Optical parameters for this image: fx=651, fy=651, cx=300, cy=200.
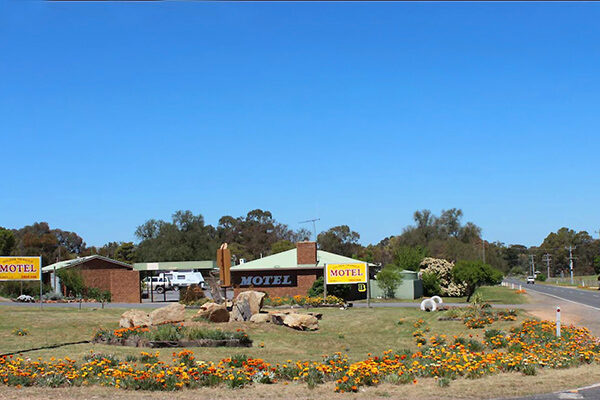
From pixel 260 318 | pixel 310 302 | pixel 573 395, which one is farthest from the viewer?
pixel 310 302

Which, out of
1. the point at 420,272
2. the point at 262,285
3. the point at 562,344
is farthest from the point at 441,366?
the point at 420,272

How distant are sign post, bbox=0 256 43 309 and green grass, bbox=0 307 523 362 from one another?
26.1 ft

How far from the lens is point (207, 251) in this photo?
10381cm

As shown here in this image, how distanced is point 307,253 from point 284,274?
2311mm

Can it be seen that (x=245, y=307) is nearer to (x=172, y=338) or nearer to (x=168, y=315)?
(x=168, y=315)

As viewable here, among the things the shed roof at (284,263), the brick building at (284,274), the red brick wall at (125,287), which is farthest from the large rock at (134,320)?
the shed roof at (284,263)

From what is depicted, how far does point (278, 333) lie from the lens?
74.6 ft

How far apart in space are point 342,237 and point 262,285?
79309mm

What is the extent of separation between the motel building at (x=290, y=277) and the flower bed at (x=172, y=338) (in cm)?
2706

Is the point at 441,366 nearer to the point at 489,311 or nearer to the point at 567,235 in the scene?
the point at 489,311

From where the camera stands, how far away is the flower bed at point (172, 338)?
1894 cm

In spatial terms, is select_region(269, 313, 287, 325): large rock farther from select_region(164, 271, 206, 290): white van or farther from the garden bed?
select_region(164, 271, 206, 290): white van

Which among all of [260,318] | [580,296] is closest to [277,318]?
[260,318]

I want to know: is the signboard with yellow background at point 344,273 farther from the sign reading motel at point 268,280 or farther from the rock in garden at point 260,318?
the rock in garden at point 260,318
